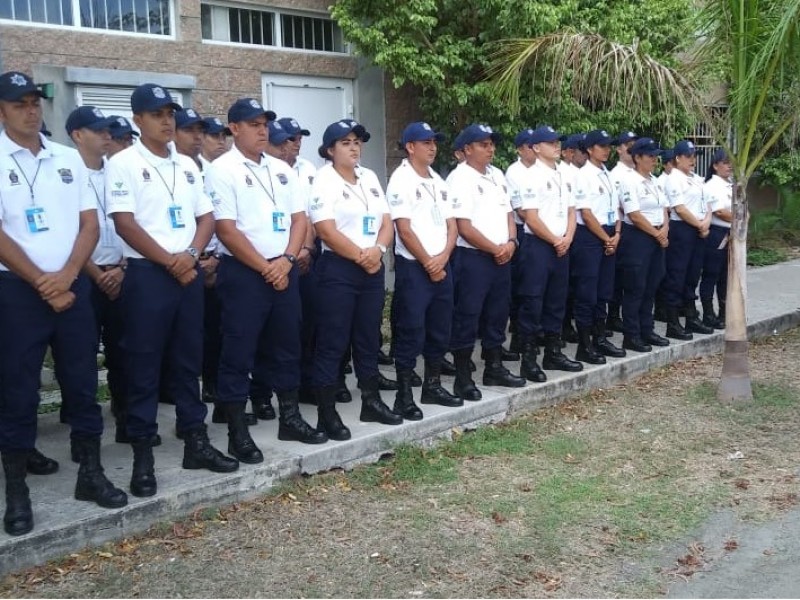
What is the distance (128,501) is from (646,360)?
4.90 metres

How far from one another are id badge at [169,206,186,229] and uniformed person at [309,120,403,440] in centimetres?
98

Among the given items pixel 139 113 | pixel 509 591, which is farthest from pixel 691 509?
pixel 139 113

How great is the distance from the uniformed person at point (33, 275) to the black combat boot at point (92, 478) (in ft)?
0.13

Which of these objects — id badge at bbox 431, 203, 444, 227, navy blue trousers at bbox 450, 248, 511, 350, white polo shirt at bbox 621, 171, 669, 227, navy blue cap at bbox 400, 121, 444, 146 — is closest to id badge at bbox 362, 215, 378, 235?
id badge at bbox 431, 203, 444, 227

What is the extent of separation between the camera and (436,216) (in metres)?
5.84

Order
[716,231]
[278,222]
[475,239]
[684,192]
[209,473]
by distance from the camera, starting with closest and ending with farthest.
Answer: [209,473] < [278,222] < [475,239] < [684,192] < [716,231]

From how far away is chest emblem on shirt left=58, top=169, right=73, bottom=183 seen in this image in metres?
4.11

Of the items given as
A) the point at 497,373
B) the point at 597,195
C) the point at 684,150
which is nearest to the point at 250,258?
the point at 497,373

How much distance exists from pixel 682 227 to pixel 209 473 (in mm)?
5537

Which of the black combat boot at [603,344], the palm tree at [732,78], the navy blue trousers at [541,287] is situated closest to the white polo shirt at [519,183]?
the navy blue trousers at [541,287]

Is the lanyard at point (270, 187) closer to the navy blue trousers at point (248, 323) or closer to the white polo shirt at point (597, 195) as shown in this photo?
the navy blue trousers at point (248, 323)

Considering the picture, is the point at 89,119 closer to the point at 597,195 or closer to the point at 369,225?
the point at 369,225

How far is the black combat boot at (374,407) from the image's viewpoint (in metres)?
5.65

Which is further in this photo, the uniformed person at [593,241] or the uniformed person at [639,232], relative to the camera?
the uniformed person at [639,232]
